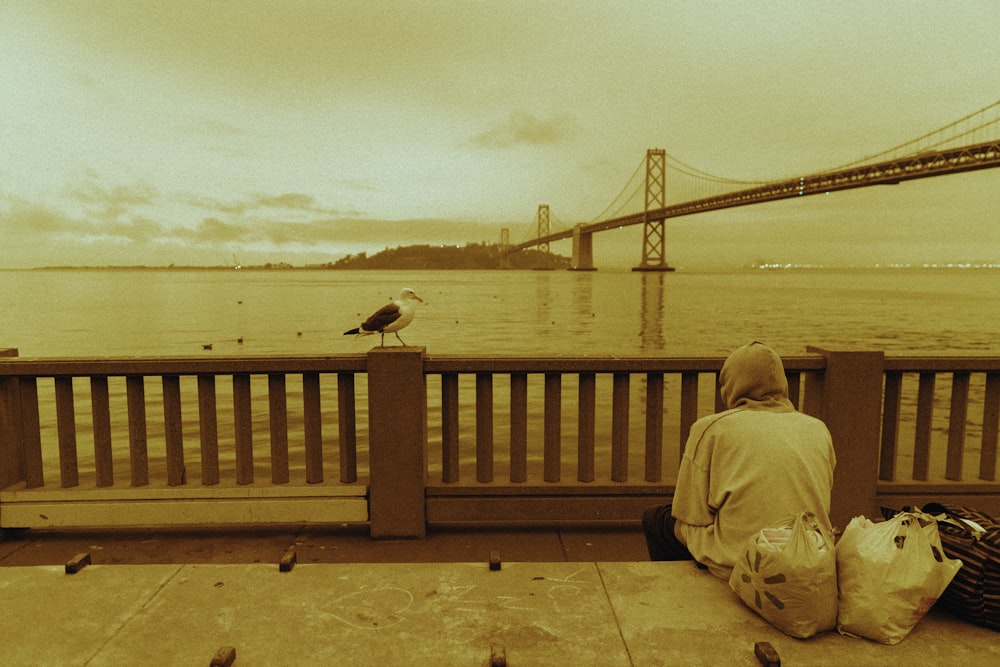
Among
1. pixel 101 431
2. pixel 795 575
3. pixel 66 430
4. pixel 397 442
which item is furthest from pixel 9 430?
pixel 795 575

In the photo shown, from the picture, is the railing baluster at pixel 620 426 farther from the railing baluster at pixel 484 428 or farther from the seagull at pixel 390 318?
the seagull at pixel 390 318

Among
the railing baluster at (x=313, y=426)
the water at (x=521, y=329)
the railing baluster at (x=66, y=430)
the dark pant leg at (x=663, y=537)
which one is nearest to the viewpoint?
the dark pant leg at (x=663, y=537)

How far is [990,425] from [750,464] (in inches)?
119

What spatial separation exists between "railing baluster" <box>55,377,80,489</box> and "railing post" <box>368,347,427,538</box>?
180 cm

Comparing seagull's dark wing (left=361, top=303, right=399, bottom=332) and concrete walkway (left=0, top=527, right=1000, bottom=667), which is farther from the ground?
seagull's dark wing (left=361, top=303, right=399, bottom=332)

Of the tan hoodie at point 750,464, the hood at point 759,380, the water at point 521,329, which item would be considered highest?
the hood at point 759,380

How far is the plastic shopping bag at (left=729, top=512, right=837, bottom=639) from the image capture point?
2.33 metres

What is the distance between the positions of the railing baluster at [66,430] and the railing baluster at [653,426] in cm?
352

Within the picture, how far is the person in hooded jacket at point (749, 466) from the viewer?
2645 millimetres

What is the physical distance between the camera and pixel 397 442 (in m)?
4.23

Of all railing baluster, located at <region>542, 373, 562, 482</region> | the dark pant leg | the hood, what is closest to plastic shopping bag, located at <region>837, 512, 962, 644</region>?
the hood

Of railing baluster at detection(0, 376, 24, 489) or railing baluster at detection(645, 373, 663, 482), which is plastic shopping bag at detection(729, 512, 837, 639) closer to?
railing baluster at detection(645, 373, 663, 482)

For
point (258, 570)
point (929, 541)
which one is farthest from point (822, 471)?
point (258, 570)

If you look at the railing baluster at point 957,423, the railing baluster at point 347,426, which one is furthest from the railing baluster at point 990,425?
the railing baluster at point 347,426
